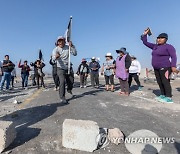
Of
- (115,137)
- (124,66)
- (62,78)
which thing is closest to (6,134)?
(115,137)

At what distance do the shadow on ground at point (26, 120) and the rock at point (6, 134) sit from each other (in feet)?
0.37

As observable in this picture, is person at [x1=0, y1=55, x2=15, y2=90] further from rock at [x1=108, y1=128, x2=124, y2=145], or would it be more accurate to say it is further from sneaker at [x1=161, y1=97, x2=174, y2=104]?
rock at [x1=108, y1=128, x2=124, y2=145]

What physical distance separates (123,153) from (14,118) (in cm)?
284

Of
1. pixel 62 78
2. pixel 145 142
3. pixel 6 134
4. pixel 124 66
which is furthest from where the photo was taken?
pixel 124 66

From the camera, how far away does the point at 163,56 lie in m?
7.17

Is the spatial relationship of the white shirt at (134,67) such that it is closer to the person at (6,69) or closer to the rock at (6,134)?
the person at (6,69)

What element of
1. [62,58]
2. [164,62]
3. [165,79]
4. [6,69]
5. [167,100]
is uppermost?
[62,58]

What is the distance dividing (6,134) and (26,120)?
1.63 metres

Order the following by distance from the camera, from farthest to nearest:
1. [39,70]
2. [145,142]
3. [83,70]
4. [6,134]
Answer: [83,70] → [39,70] → [145,142] → [6,134]

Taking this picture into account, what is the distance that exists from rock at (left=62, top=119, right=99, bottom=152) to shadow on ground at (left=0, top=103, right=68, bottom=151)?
0.72 m

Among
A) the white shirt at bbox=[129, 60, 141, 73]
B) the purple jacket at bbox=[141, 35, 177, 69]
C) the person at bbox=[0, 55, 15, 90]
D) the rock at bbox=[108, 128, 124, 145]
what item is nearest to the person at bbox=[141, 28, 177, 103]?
the purple jacket at bbox=[141, 35, 177, 69]

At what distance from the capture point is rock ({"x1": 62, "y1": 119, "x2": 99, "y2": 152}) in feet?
11.0

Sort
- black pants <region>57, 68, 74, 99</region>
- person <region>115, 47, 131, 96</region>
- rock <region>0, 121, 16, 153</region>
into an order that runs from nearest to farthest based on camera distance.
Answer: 1. rock <region>0, 121, 16, 153</region>
2. black pants <region>57, 68, 74, 99</region>
3. person <region>115, 47, 131, 96</region>

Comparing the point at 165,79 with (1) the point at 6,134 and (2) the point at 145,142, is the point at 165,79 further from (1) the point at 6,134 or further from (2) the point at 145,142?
(1) the point at 6,134
